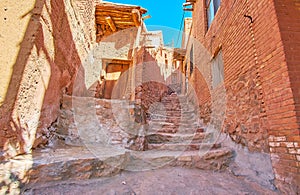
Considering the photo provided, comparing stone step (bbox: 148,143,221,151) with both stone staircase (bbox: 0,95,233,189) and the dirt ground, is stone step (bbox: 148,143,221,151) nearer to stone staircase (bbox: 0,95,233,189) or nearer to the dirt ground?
stone staircase (bbox: 0,95,233,189)

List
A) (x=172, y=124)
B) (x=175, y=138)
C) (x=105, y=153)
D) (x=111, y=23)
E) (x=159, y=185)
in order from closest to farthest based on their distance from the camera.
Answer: (x=159, y=185) → (x=105, y=153) → (x=175, y=138) → (x=172, y=124) → (x=111, y=23)

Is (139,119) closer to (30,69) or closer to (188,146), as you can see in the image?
(188,146)

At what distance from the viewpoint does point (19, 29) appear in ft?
7.93

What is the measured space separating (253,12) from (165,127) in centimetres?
360

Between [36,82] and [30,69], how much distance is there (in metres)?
0.25

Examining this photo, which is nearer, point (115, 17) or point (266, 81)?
point (266, 81)

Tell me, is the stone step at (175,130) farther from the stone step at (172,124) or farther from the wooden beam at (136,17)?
the wooden beam at (136,17)

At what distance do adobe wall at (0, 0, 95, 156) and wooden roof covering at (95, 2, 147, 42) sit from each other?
8.63ft

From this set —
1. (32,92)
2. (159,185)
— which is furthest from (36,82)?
(159,185)

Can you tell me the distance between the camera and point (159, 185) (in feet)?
7.75

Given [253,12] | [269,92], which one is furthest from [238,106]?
[253,12]

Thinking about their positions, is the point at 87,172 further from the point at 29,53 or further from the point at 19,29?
the point at 19,29

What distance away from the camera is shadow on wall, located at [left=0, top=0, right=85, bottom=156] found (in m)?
2.23

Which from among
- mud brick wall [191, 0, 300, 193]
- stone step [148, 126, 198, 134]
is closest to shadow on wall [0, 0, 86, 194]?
stone step [148, 126, 198, 134]
